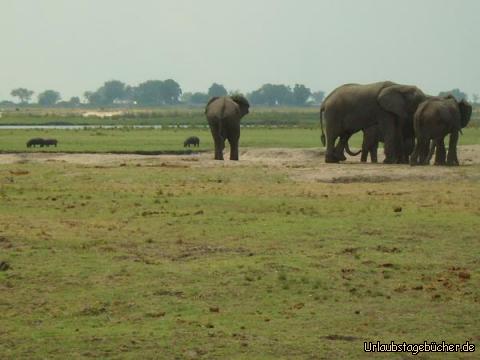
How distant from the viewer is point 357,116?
26.7 meters

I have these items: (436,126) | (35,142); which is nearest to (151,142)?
(35,142)

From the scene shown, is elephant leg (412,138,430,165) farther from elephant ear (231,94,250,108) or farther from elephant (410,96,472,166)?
elephant ear (231,94,250,108)

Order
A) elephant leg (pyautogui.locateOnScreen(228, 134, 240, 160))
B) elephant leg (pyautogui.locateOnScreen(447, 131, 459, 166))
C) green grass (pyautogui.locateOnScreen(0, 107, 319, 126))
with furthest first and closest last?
green grass (pyautogui.locateOnScreen(0, 107, 319, 126)) → elephant leg (pyautogui.locateOnScreen(228, 134, 240, 160)) → elephant leg (pyautogui.locateOnScreen(447, 131, 459, 166))

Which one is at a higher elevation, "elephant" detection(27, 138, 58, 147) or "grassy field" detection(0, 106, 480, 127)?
"elephant" detection(27, 138, 58, 147)

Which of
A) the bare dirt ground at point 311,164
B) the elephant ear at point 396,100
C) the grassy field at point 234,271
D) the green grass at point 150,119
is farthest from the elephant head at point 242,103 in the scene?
the green grass at point 150,119

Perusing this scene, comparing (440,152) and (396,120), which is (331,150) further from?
(440,152)

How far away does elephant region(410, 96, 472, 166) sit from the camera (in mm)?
24016

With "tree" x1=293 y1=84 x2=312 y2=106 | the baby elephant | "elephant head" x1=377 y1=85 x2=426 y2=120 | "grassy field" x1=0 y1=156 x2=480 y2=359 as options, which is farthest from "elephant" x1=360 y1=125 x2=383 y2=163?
"tree" x1=293 y1=84 x2=312 y2=106

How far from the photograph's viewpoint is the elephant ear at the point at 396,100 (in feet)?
84.6

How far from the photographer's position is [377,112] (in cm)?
2628

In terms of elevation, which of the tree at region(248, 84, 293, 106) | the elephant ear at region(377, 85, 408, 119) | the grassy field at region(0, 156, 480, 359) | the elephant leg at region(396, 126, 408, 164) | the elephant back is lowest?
the tree at region(248, 84, 293, 106)

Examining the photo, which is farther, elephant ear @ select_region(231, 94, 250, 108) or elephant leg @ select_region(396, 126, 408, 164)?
elephant ear @ select_region(231, 94, 250, 108)

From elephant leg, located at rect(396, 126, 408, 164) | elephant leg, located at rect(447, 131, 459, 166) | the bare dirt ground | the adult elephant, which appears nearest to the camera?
the bare dirt ground

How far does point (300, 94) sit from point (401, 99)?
164 m
